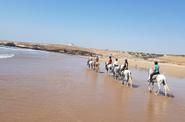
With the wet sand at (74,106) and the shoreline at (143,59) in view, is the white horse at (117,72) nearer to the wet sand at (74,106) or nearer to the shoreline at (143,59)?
the wet sand at (74,106)

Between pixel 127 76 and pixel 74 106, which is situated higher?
pixel 127 76

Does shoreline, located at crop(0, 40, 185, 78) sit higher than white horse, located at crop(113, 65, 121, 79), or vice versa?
white horse, located at crop(113, 65, 121, 79)

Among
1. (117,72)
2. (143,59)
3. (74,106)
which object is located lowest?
(143,59)

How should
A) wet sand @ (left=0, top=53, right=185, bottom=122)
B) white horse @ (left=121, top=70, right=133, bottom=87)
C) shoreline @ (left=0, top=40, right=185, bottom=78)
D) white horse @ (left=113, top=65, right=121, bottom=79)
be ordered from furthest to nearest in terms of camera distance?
shoreline @ (left=0, top=40, right=185, bottom=78)
white horse @ (left=113, top=65, right=121, bottom=79)
white horse @ (left=121, top=70, right=133, bottom=87)
wet sand @ (left=0, top=53, right=185, bottom=122)

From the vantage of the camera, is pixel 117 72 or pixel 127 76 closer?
pixel 127 76

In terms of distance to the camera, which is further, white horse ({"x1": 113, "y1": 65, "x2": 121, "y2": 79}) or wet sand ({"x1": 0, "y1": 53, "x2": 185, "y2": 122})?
white horse ({"x1": 113, "y1": 65, "x2": 121, "y2": 79})

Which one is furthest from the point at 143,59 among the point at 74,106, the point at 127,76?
the point at 74,106

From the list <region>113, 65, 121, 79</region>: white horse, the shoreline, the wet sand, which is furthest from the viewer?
the shoreline

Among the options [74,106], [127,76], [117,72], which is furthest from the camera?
[117,72]

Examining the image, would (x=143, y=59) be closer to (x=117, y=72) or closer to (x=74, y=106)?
(x=117, y=72)

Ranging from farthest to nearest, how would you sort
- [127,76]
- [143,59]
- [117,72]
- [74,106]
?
[143,59], [117,72], [127,76], [74,106]

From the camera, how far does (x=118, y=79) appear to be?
22359mm

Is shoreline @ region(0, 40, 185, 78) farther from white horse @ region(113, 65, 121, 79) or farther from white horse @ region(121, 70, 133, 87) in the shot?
white horse @ region(121, 70, 133, 87)

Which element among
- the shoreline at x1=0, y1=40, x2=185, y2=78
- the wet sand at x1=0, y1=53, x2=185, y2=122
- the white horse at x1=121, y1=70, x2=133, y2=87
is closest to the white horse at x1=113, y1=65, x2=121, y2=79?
the white horse at x1=121, y1=70, x2=133, y2=87
